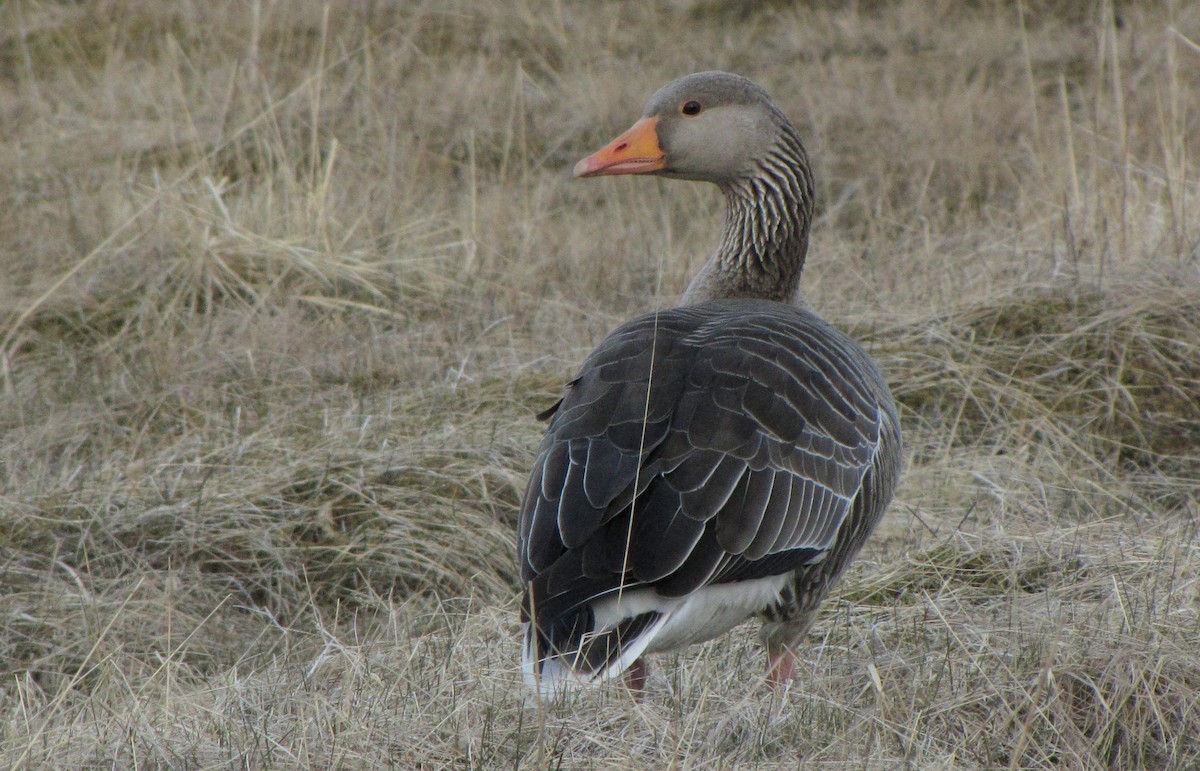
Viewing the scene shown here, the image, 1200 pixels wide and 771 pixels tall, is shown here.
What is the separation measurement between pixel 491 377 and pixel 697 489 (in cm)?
258

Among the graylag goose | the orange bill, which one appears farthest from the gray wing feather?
the orange bill

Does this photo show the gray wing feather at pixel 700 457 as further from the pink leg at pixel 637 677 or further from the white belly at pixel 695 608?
the pink leg at pixel 637 677

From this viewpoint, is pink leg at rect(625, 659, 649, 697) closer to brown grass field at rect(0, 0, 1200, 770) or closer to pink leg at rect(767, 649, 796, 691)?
brown grass field at rect(0, 0, 1200, 770)

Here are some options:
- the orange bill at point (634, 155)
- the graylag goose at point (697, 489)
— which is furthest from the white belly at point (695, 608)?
the orange bill at point (634, 155)

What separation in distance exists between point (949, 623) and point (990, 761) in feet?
2.44

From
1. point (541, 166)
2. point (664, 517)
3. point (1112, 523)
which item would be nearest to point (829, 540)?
point (664, 517)

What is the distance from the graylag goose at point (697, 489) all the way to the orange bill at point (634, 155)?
0.64 meters

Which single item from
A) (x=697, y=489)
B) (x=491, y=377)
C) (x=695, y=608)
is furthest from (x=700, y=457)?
(x=491, y=377)

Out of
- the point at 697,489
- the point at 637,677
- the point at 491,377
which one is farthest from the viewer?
the point at 491,377

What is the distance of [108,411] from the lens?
5.32 meters

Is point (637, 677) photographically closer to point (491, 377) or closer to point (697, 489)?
point (697, 489)

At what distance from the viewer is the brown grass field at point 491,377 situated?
3.07m

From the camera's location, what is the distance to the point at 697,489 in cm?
303

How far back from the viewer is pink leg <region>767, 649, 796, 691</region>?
11.0 feet
